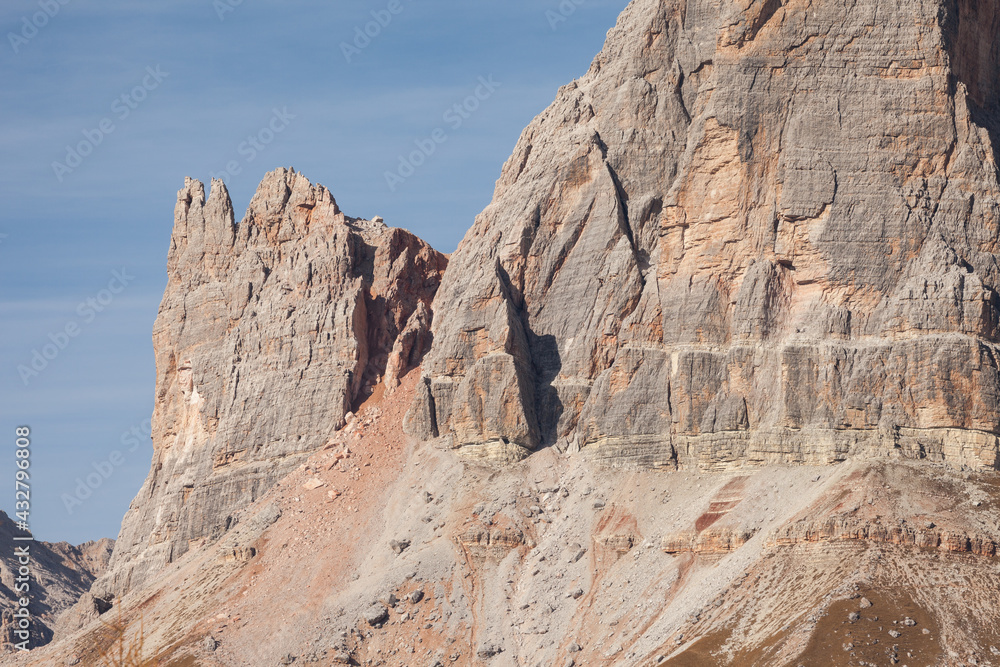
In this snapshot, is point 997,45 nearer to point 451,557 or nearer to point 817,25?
point 817,25

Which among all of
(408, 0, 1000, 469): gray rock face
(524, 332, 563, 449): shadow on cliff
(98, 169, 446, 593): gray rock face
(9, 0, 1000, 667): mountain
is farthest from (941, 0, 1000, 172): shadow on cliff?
(98, 169, 446, 593): gray rock face

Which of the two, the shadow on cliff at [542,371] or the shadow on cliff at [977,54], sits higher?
the shadow on cliff at [977,54]

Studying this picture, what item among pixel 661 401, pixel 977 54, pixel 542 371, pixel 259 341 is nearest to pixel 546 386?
pixel 542 371

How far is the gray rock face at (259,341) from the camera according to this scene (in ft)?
390

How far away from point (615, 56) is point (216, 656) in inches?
1755

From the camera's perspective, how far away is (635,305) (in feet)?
349

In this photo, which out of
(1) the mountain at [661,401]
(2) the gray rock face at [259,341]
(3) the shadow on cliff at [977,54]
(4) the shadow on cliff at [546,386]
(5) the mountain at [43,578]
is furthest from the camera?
(5) the mountain at [43,578]

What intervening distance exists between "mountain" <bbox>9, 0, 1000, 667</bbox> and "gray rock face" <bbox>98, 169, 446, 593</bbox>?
0.30 m

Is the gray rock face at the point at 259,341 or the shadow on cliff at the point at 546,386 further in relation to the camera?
the gray rock face at the point at 259,341

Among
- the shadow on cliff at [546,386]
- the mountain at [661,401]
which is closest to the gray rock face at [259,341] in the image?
the mountain at [661,401]

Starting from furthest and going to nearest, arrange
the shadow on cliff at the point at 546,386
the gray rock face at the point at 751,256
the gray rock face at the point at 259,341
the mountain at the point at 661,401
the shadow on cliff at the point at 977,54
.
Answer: the gray rock face at the point at 259,341 < the shadow on cliff at the point at 546,386 < the shadow on cliff at the point at 977,54 < the gray rock face at the point at 751,256 < the mountain at the point at 661,401

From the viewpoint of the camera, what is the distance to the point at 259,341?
12281 cm

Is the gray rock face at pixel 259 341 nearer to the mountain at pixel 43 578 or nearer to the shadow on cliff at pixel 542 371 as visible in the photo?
the shadow on cliff at pixel 542 371

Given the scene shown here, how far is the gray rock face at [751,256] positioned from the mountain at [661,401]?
18 centimetres
